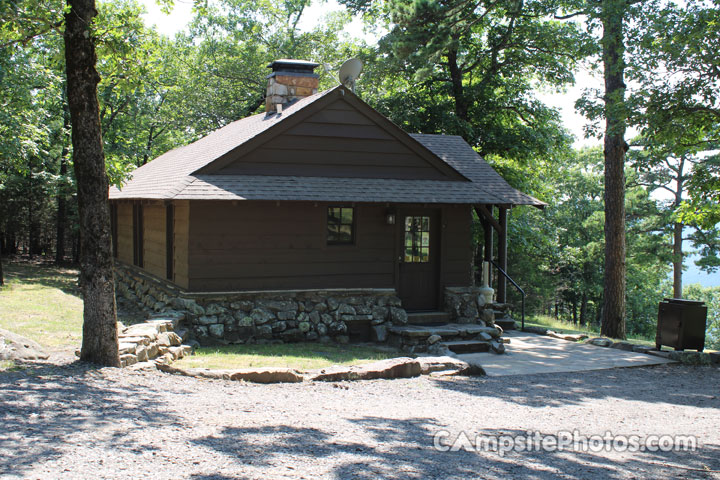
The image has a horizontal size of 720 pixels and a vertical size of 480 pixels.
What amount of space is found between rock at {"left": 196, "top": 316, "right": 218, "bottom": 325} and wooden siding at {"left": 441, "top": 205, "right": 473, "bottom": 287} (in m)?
4.90

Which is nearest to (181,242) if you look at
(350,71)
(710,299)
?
(350,71)

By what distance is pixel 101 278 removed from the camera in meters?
7.76

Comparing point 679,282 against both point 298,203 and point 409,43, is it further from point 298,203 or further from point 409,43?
point 298,203

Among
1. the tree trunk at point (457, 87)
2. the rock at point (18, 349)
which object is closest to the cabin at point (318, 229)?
the rock at point (18, 349)

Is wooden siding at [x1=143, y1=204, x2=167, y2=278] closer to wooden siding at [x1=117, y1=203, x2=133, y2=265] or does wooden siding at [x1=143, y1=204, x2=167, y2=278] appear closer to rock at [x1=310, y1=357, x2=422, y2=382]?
wooden siding at [x1=117, y1=203, x2=133, y2=265]

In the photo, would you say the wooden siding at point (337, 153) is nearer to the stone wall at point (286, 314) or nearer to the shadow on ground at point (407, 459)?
the stone wall at point (286, 314)

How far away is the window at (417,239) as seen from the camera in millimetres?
13156

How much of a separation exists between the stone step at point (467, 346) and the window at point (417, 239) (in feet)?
7.52

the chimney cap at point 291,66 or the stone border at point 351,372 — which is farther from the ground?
the chimney cap at point 291,66

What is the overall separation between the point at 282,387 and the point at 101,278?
106 inches

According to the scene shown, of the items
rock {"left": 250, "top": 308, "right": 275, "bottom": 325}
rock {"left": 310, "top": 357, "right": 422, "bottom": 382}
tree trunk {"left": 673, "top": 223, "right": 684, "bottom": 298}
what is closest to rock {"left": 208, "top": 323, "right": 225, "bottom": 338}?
rock {"left": 250, "top": 308, "right": 275, "bottom": 325}

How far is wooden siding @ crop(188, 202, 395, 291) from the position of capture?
11508 millimetres

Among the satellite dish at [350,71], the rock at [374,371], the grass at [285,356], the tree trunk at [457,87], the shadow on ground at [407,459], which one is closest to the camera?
the shadow on ground at [407,459]

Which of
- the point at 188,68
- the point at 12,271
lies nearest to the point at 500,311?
the point at 12,271
